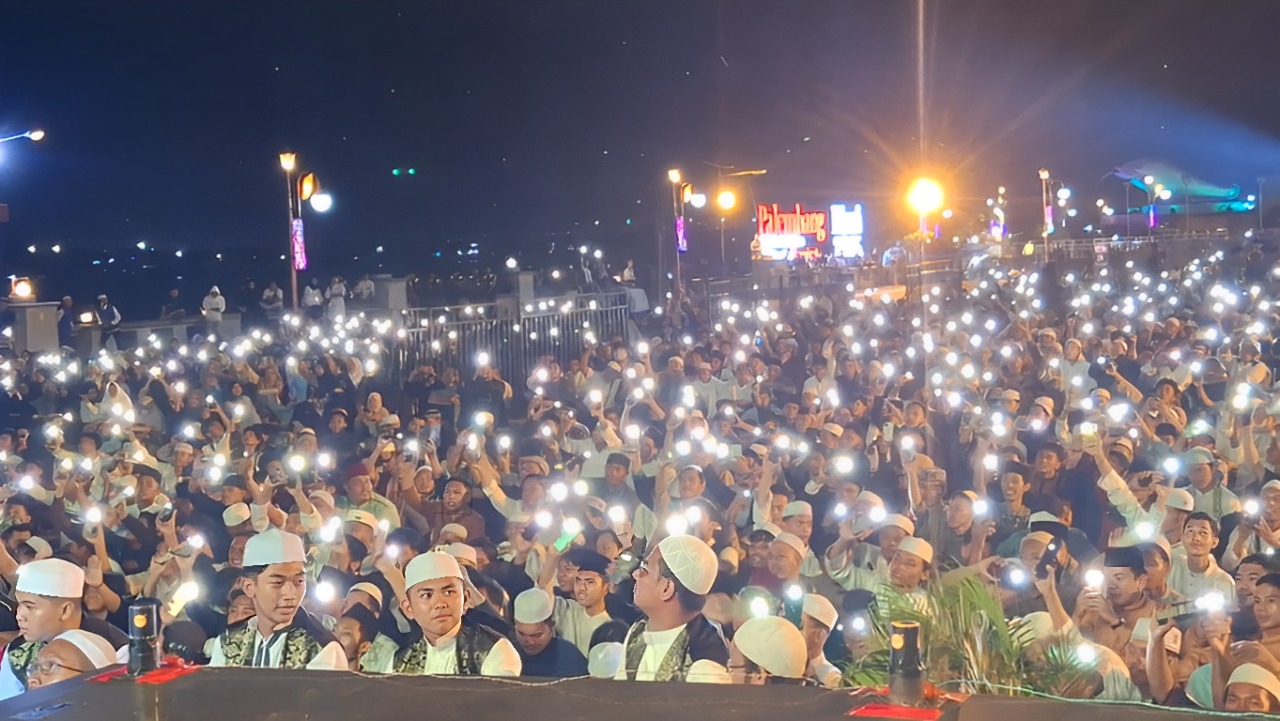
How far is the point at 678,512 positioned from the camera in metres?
8.34

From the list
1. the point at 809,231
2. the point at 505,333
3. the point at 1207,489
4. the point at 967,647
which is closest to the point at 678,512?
the point at 1207,489

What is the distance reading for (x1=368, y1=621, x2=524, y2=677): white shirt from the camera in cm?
590

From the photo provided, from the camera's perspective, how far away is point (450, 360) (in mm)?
17688

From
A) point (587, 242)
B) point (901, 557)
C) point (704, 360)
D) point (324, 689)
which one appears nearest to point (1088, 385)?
point (704, 360)

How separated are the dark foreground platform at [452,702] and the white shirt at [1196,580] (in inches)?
121

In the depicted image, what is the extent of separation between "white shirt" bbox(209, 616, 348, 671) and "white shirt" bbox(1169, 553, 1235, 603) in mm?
4081

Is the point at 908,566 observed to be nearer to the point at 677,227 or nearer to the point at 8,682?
the point at 8,682

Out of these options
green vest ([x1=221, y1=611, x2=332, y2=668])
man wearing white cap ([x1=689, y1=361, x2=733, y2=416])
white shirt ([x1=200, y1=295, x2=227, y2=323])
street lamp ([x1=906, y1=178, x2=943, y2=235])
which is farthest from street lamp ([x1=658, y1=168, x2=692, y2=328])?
green vest ([x1=221, y1=611, x2=332, y2=668])

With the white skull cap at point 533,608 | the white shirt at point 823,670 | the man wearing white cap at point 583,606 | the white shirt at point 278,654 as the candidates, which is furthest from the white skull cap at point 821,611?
the white shirt at point 278,654

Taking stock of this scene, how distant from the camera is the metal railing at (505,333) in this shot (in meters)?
17.7

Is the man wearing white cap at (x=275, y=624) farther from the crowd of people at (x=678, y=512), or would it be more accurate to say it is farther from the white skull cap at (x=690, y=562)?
the white skull cap at (x=690, y=562)

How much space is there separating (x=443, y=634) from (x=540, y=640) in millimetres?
681

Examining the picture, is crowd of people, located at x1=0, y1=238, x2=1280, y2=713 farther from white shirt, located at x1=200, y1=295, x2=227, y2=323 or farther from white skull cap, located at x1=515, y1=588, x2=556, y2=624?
white shirt, located at x1=200, y1=295, x2=227, y2=323

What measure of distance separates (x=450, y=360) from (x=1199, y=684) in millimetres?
13464
